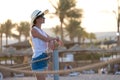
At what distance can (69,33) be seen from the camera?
64875 millimetres

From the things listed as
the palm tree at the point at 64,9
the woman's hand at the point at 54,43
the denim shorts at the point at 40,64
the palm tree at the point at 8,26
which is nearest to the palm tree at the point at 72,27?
the palm tree at the point at 64,9

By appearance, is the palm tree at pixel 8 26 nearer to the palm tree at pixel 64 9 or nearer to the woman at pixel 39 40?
the palm tree at pixel 64 9

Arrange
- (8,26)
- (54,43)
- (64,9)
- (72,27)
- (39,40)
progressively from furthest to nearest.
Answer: (8,26), (72,27), (64,9), (54,43), (39,40)

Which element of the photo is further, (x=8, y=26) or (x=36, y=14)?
(x=8, y=26)

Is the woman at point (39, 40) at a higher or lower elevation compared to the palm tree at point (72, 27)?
lower

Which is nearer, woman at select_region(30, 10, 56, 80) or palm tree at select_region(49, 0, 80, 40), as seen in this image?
woman at select_region(30, 10, 56, 80)

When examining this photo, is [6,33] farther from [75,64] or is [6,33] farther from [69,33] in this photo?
[75,64]

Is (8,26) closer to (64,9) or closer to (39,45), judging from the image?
(64,9)

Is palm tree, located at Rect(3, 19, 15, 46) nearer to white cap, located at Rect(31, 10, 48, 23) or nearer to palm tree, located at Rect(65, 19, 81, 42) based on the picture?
palm tree, located at Rect(65, 19, 81, 42)

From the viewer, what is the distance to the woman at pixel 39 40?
5684 mm

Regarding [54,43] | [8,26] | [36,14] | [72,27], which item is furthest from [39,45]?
[8,26]

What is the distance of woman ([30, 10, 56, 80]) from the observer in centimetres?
568

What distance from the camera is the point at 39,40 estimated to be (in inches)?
225

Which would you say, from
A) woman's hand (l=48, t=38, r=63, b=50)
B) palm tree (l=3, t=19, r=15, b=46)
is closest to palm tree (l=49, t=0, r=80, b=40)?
palm tree (l=3, t=19, r=15, b=46)
